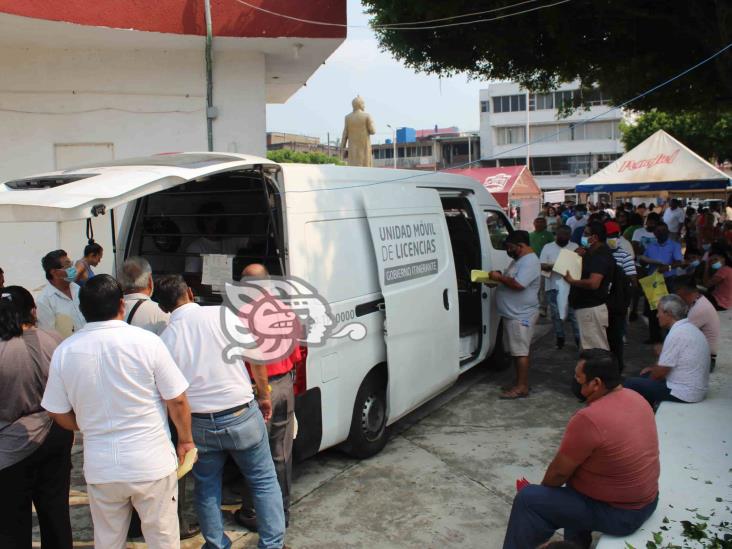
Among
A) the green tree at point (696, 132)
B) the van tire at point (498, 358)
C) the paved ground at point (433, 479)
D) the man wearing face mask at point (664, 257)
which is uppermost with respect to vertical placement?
the green tree at point (696, 132)

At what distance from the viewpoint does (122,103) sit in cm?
863

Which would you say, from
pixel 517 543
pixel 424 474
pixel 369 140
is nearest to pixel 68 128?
pixel 369 140

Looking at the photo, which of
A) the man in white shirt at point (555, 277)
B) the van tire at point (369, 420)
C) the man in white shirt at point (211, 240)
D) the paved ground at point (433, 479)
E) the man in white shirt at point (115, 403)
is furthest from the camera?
the man in white shirt at point (555, 277)

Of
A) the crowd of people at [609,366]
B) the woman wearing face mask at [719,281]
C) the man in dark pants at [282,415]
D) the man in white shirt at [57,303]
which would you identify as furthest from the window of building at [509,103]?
the man in dark pants at [282,415]

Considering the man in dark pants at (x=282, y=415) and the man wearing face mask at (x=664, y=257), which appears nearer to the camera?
the man in dark pants at (x=282, y=415)

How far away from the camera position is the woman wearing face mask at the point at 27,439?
→ 10.0 ft

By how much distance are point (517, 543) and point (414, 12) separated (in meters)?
7.56

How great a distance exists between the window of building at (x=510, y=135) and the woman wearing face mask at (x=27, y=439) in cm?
6333

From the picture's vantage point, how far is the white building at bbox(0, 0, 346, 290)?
8.12m

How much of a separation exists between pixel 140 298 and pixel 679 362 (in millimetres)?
3864

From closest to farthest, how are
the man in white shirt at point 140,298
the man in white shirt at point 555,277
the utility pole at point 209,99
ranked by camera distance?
1. the man in white shirt at point 140,298
2. the man in white shirt at point 555,277
3. the utility pole at point 209,99

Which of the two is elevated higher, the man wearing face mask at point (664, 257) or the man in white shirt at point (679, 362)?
the man wearing face mask at point (664, 257)

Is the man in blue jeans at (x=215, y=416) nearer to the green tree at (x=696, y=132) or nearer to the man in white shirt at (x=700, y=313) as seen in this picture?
the man in white shirt at (x=700, y=313)

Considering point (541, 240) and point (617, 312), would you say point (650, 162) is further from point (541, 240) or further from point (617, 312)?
point (617, 312)
